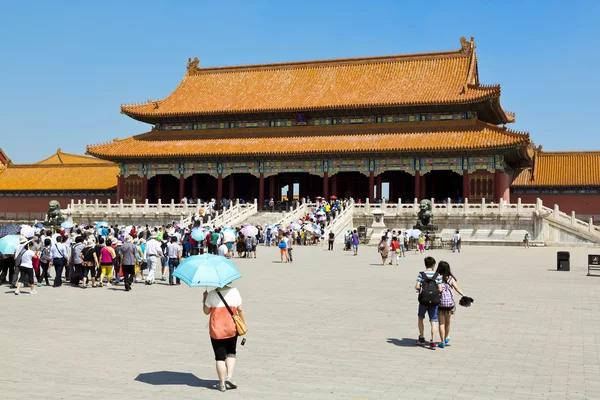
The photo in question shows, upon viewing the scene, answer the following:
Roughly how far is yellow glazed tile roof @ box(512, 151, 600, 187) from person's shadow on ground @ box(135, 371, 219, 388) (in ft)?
169

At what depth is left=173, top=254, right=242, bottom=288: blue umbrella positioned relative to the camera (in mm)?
9375

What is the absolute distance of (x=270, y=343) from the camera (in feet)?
40.6

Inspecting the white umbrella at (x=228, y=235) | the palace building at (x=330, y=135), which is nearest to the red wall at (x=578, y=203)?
the palace building at (x=330, y=135)

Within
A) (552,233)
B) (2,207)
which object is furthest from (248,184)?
(552,233)

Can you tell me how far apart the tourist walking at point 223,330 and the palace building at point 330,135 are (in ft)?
139

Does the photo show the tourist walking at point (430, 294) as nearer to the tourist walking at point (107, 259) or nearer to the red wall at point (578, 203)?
the tourist walking at point (107, 259)

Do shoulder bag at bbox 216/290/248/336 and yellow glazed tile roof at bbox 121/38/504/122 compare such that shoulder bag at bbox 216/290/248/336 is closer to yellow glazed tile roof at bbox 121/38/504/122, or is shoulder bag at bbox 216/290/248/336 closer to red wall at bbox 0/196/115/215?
yellow glazed tile roof at bbox 121/38/504/122

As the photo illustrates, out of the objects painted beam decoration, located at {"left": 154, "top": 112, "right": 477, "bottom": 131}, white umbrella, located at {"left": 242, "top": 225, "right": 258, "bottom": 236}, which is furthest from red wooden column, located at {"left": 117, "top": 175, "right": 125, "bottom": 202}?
white umbrella, located at {"left": 242, "top": 225, "right": 258, "bottom": 236}

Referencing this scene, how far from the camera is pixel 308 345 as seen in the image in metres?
12.2

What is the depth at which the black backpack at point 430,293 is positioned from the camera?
474 inches

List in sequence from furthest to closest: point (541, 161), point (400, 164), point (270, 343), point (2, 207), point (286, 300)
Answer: point (2, 207) < point (541, 161) < point (400, 164) < point (286, 300) < point (270, 343)

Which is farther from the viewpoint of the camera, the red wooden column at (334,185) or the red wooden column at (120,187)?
the red wooden column at (120,187)

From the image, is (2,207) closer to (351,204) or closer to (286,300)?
(351,204)

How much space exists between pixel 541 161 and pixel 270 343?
52.9 metres
